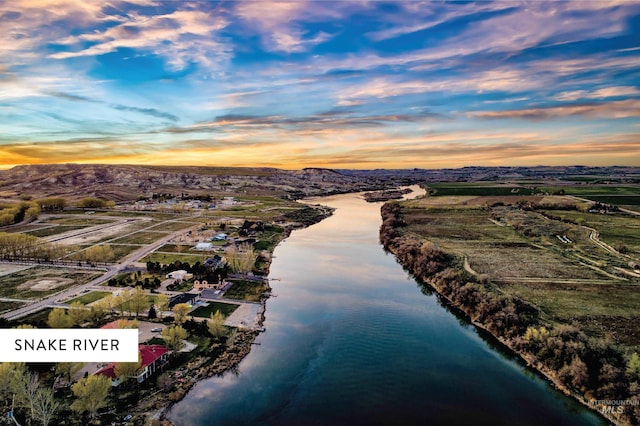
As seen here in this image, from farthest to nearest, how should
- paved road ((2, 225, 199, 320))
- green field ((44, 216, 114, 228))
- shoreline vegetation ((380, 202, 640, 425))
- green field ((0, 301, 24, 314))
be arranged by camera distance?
green field ((44, 216, 114, 228)) < green field ((0, 301, 24, 314)) < paved road ((2, 225, 199, 320)) < shoreline vegetation ((380, 202, 640, 425))

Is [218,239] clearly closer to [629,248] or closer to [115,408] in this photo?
[115,408]

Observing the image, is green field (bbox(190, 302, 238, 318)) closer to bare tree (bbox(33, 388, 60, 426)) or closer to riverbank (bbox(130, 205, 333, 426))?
riverbank (bbox(130, 205, 333, 426))

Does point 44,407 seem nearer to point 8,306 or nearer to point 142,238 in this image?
point 8,306

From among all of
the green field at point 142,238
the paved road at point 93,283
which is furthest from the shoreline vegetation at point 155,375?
the green field at point 142,238

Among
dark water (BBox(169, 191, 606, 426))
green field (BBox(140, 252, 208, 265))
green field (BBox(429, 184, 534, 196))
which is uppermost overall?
green field (BBox(429, 184, 534, 196))

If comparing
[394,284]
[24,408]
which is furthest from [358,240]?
[24,408]

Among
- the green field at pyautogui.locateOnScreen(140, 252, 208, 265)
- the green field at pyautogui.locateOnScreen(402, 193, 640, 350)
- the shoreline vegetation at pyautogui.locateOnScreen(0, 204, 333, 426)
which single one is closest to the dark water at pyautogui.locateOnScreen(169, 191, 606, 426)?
the shoreline vegetation at pyautogui.locateOnScreen(0, 204, 333, 426)

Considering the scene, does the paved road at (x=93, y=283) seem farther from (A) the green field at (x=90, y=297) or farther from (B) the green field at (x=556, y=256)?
(B) the green field at (x=556, y=256)
